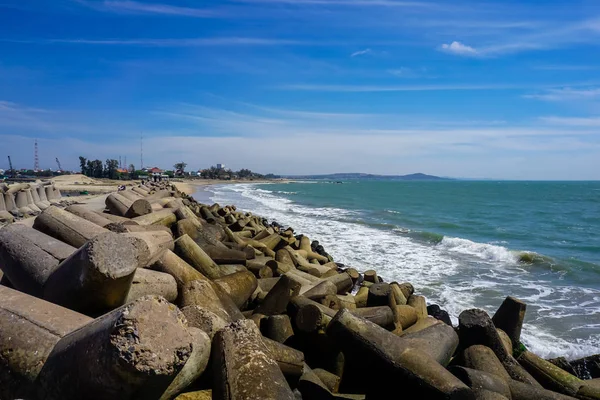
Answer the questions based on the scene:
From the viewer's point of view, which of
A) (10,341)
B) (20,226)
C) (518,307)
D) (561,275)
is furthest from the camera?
(561,275)

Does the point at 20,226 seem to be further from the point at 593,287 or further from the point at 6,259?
the point at 593,287

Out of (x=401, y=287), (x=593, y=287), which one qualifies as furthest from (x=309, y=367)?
(x=593, y=287)

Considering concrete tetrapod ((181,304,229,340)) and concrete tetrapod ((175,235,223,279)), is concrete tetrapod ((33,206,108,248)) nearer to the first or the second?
concrete tetrapod ((175,235,223,279))

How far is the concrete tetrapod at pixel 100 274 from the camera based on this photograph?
3867 millimetres

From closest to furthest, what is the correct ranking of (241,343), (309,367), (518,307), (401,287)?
1. (241,343)
2. (309,367)
3. (518,307)
4. (401,287)

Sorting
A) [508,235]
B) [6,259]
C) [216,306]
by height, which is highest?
[6,259]

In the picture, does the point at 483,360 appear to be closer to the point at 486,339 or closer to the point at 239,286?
the point at 486,339

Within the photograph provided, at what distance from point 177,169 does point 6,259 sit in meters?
155

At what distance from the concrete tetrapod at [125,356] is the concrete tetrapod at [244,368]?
57 cm

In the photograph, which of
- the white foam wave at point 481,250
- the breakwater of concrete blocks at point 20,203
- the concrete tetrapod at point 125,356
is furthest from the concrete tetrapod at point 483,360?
the breakwater of concrete blocks at point 20,203

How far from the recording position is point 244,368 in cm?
350

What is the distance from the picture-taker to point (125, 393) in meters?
2.84

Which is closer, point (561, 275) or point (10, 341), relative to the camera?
point (10, 341)

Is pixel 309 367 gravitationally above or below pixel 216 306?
below
